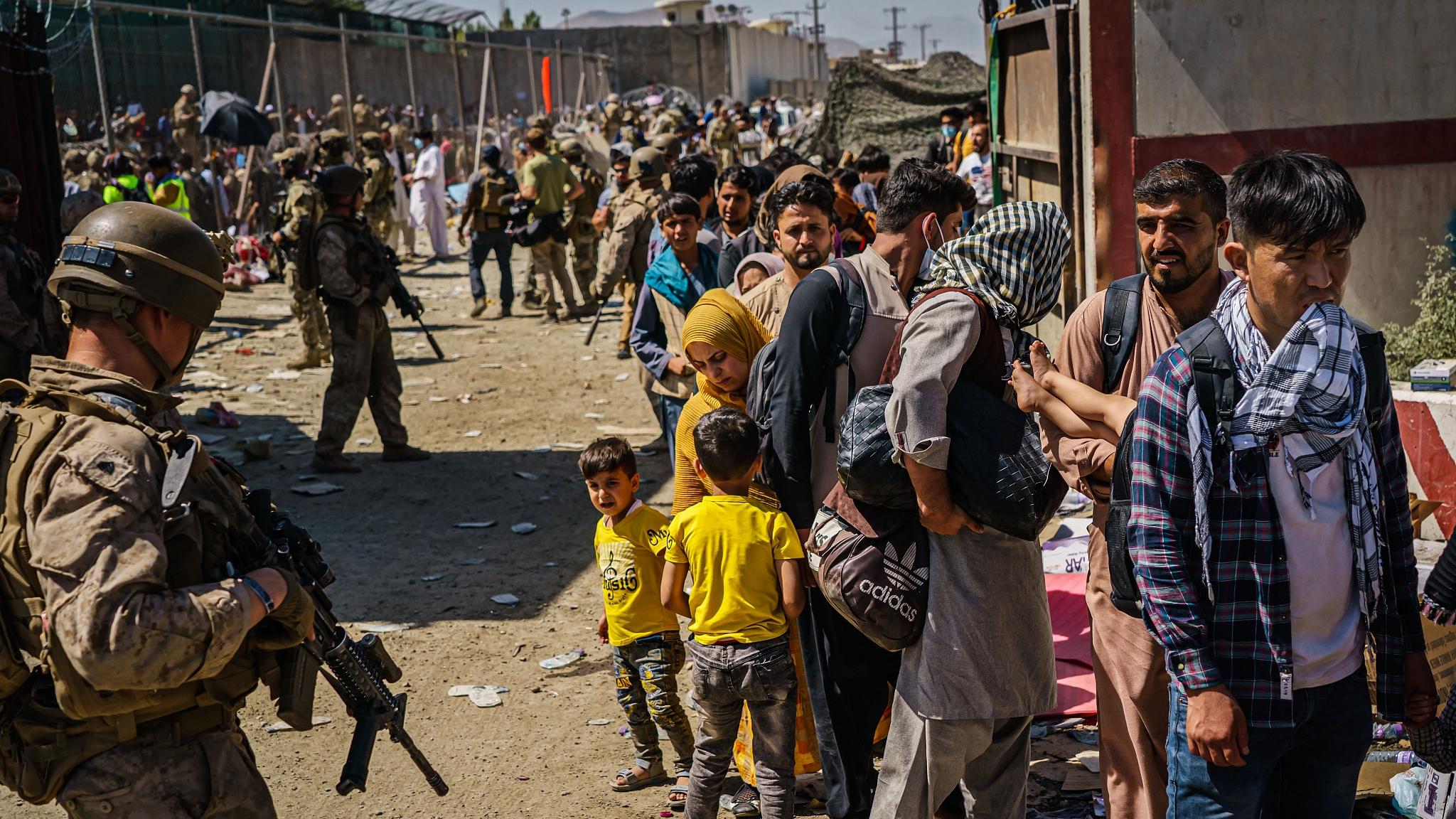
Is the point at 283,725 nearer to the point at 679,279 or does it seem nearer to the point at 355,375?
the point at 679,279

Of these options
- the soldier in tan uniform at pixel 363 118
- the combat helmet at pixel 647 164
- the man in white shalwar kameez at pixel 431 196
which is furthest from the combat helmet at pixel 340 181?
the soldier in tan uniform at pixel 363 118

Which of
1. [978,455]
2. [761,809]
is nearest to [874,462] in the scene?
[978,455]

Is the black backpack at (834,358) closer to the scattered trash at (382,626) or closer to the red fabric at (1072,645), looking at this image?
the red fabric at (1072,645)

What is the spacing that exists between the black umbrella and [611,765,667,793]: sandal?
1439 centimetres

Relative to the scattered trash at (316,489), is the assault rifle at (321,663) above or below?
above

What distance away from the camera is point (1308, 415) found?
7.38ft

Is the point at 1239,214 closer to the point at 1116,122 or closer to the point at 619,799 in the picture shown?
the point at 619,799

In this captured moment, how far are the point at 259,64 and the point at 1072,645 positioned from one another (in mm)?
23008

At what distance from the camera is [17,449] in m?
2.29

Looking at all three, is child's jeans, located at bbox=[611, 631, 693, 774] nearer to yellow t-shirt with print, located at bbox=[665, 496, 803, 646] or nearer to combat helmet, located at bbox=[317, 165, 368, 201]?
yellow t-shirt with print, located at bbox=[665, 496, 803, 646]

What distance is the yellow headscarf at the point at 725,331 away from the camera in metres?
3.97

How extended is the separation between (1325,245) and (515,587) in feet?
15.7

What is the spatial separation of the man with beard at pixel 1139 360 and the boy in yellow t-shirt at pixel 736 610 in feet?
2.76

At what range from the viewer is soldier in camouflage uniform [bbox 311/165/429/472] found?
26.5 ft
